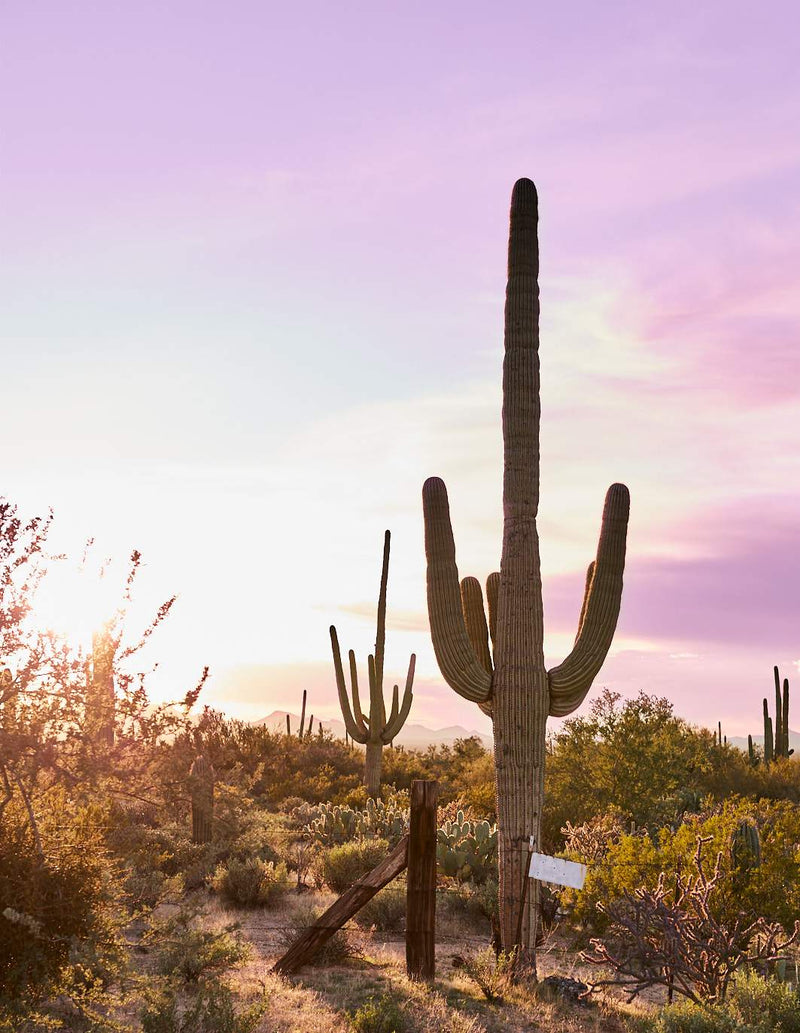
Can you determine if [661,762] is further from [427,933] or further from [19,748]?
[19,748]

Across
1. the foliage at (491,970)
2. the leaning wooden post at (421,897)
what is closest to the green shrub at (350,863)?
the foliage at (491,970)

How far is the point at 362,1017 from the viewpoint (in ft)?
26.2

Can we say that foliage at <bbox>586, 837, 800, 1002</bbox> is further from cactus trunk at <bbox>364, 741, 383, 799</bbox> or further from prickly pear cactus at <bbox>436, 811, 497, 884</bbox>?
cactus trunk at <bbox>364, 741, 383, 799</bbox>

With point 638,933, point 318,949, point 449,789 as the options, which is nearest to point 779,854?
point 638,933

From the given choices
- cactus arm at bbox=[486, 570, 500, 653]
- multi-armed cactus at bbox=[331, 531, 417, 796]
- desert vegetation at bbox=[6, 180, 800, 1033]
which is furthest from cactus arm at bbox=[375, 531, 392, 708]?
cactus arm at bbox=[486, 570, 500, 653]

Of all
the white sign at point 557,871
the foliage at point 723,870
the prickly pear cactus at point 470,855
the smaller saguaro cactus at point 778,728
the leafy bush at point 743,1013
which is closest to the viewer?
the leafy bush at point 743,1013

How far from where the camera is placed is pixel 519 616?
1122cm

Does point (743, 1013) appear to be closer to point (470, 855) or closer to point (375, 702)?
point (470, 855)

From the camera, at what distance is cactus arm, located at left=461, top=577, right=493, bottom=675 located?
12.6 m

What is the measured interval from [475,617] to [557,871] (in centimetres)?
407

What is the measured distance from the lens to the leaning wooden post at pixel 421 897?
975 centimetres

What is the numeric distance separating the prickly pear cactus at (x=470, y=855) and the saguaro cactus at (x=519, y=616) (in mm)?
4105

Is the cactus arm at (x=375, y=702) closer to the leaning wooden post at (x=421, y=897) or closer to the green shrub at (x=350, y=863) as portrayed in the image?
the green shrub at (x=350, y=863)

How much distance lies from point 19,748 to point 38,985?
1833mm
